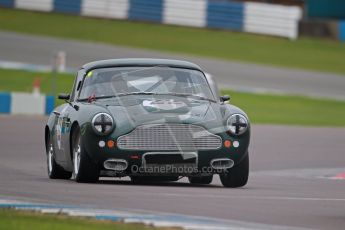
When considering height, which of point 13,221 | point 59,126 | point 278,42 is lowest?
point 278,42

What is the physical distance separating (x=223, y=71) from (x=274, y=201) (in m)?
22.6

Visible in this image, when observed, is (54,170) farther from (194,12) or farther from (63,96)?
(194,12)

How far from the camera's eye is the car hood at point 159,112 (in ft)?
34.9

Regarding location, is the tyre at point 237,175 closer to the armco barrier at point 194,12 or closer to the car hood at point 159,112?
the car hood at point 159,112

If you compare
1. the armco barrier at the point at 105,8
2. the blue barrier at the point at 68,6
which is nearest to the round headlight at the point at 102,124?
the armco barrier at the point at 105,8

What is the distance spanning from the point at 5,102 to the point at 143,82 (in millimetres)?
12342

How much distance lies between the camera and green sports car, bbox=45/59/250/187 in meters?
10.6

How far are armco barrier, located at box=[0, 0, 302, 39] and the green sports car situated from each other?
24593 millimetres

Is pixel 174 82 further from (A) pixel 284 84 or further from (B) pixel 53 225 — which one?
(A) pixel 284 84

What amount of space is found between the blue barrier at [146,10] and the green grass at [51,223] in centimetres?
2901

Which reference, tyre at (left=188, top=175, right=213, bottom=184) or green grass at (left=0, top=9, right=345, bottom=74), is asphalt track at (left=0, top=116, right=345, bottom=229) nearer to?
tyre at (left=188, top=175, right=213, bottom=184)

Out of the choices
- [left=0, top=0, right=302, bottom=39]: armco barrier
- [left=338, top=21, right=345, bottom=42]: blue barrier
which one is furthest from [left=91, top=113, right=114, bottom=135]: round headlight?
[left=338, top=21, right=345, bottom=42]: blue barrier

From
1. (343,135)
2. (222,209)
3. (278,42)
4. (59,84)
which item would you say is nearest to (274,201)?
(222,209)

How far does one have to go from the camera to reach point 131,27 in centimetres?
3678
